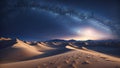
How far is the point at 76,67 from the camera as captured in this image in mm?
10133

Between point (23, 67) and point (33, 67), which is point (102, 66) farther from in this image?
point (23, 67)

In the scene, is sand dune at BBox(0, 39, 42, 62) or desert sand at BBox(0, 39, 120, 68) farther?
sand dune at BBox(0, 39, 42, 62)

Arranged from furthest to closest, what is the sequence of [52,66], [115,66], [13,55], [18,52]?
[18,52], [13,55], [52,66], [115,66]

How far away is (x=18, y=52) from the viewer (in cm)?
2120

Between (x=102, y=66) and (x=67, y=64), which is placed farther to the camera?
(x=67, y=64)

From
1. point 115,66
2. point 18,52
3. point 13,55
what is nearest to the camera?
point 115,66

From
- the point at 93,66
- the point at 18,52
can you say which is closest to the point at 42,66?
the point at 93,66

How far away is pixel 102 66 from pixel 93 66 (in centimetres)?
52

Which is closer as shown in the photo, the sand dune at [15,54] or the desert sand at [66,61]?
the desert sand at [66,61]

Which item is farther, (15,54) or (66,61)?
(15,54)

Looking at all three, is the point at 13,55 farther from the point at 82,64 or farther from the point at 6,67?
the point at 82,64

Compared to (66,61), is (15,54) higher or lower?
higher

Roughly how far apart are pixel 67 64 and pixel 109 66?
98.8 inches

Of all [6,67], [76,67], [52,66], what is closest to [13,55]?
[6,67]
